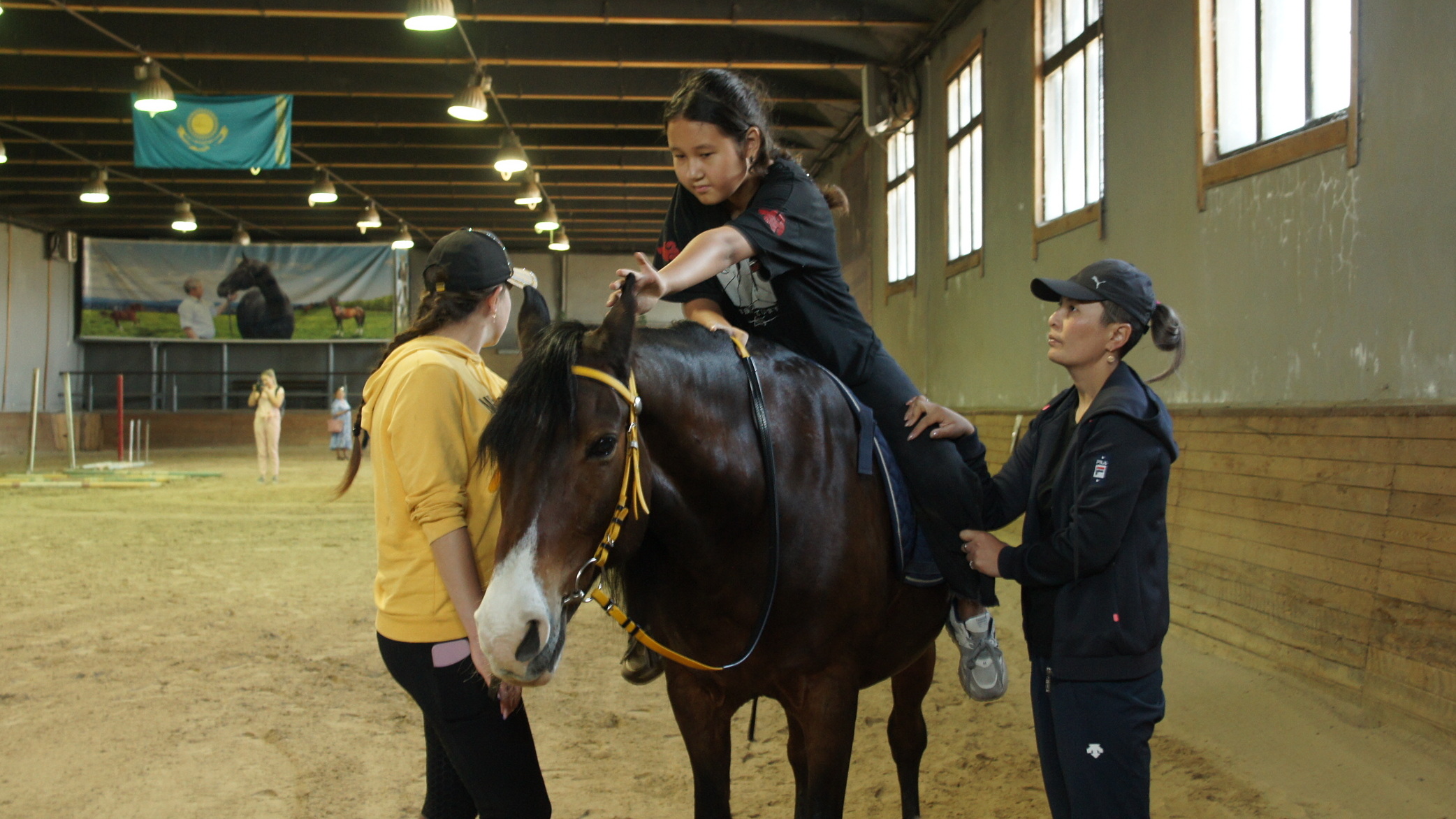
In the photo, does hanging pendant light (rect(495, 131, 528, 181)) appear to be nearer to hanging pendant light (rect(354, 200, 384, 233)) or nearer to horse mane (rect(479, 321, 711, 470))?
hanging pendant light (rect(354, 200, 384, 233))

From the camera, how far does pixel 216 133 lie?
35.5 feet

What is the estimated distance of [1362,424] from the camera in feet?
12.1

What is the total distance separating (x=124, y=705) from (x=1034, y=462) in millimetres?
3981

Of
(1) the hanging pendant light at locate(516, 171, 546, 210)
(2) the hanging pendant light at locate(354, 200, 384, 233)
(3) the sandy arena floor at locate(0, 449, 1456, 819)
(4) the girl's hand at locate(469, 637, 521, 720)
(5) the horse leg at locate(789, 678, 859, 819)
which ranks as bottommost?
(3) the sandy arena floor at locate(0, 449, 1456, 819)

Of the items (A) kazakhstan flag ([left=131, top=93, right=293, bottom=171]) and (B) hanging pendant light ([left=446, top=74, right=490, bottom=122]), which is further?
(A) kazakhstan flag ([left=131, top=93, right=293, bottom=171])

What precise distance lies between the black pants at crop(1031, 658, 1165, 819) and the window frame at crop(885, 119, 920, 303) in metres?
9.42

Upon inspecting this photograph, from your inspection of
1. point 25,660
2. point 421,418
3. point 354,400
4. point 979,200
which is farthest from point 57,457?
point 421,418

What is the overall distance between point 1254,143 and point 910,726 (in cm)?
361

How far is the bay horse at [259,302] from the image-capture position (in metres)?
24.6

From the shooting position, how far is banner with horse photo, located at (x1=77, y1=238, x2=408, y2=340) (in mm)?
24266

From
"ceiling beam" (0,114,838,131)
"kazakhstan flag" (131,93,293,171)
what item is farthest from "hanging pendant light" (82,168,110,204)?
"kazakhstan flag" (131,93,293,171)

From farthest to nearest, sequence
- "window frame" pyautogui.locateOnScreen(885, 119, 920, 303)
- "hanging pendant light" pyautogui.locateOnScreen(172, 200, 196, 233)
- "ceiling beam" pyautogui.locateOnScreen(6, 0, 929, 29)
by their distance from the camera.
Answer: "hanging pendant light" pyautogui.locateOnScreen(172, 200, 196, 233) < "window frame" pyautogui.locateOnScreen(885, 119, 920, 303) < "ceiling beam" pyautogui.locateOnScreen(6, 0, 929, 29)

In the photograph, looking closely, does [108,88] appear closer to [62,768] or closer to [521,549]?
[62,768]

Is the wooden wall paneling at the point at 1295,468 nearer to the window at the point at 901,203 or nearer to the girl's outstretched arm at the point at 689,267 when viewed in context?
the girl's outstretched arm at the point at 689,267
